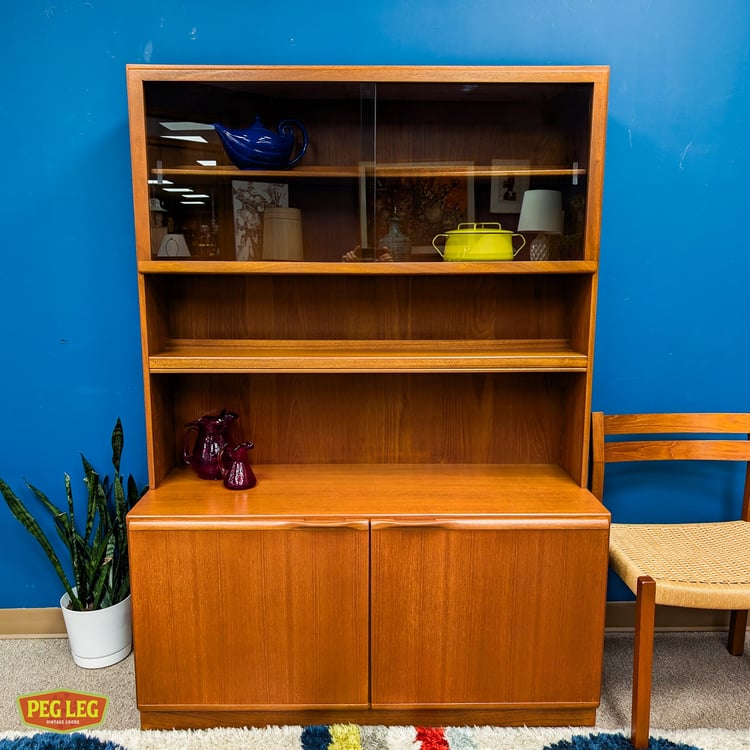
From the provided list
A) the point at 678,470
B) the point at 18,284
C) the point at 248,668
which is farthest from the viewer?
the point at 678,470

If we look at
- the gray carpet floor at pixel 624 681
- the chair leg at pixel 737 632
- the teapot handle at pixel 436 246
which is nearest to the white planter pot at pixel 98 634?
the gray carpet floor at pixel 624 681

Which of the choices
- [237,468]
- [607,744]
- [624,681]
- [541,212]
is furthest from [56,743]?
[541,212]

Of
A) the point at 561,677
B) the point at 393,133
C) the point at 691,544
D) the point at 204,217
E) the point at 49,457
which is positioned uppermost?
the point at 393,133

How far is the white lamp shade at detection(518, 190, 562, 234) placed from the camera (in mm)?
1605

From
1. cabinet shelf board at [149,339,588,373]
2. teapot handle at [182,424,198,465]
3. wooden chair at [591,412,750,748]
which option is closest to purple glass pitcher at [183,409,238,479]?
teapot handle at [182,424,198,465]

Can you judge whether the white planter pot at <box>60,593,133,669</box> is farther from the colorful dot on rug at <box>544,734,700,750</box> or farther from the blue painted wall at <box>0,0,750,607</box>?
the colorful dot on rug at <box>544,734,700,750</box>

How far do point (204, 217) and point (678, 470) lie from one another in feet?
5.08

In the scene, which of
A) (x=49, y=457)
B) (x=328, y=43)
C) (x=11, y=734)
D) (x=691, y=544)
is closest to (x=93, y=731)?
(x=11, y=734)

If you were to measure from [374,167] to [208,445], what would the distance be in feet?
2.76

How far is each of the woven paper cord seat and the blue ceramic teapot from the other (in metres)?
1.29

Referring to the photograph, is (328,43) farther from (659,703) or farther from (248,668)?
(659,703)

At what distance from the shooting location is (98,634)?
1819mm

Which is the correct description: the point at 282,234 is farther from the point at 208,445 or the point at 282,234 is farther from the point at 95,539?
the point at 95,539

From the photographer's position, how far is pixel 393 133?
1591 millimetres
